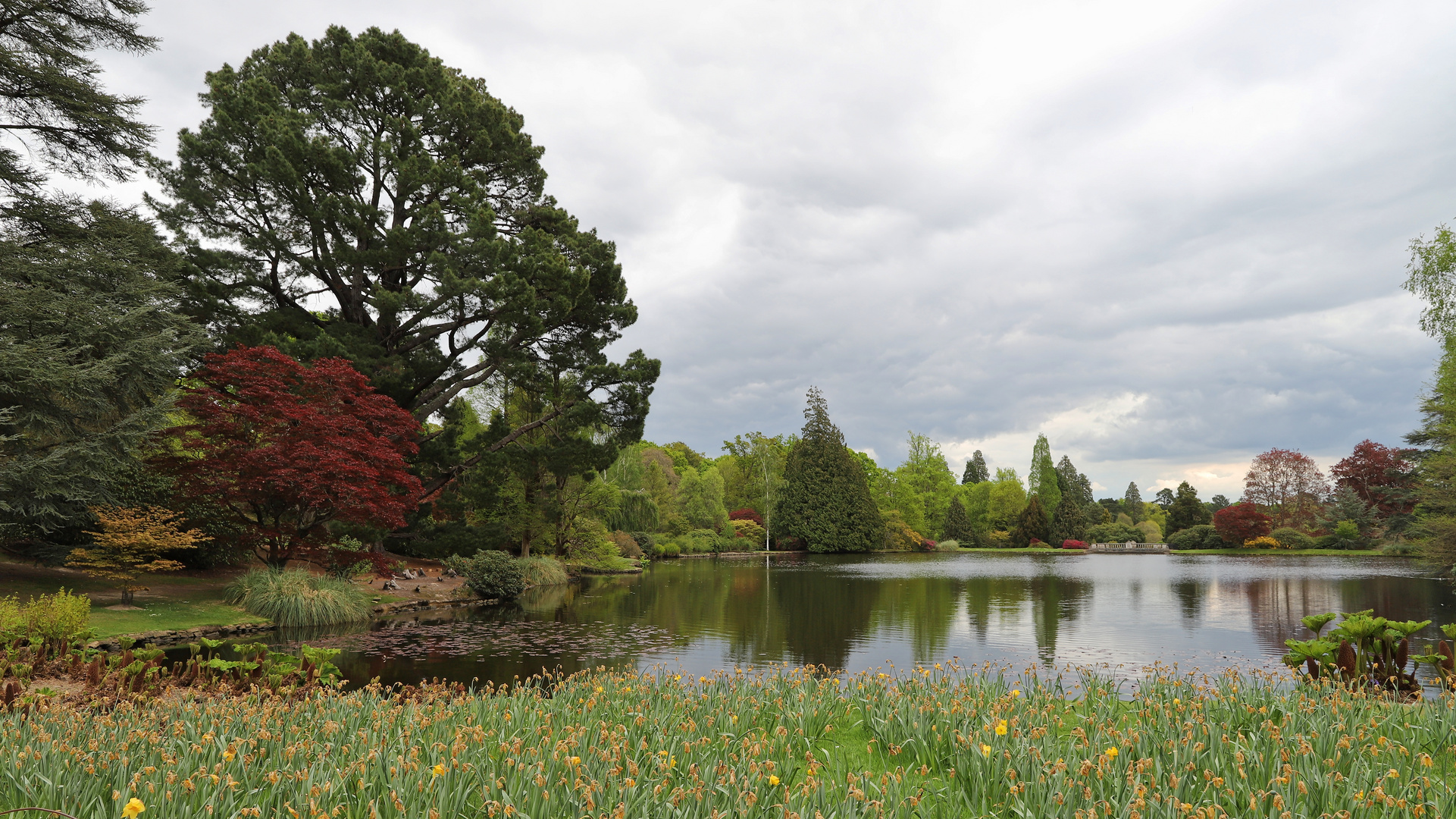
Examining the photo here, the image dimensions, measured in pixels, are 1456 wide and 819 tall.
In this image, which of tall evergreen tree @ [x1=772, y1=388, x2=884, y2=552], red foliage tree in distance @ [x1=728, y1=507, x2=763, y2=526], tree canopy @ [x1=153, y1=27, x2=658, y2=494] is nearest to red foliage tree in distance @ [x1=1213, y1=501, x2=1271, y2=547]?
tall evergreen tree @ [x1=772, y1=388, x2=884, y2=552]

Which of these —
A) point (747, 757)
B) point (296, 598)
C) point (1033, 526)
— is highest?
point (747, 757)

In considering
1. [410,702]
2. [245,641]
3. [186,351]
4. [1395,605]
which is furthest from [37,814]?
[1395,605]

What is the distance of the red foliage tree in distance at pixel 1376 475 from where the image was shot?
42375mm

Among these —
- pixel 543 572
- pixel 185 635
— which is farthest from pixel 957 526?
pixel 185 635

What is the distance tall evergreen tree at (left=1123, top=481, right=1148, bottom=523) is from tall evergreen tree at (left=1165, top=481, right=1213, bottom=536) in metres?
21.9

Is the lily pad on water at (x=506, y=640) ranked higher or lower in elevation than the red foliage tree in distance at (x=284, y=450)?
lower

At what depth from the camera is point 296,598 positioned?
45.2 feet

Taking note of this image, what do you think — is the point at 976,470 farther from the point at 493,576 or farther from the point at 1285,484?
the point at 493,576

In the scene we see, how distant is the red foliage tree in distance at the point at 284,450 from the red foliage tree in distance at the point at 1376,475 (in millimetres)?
51878

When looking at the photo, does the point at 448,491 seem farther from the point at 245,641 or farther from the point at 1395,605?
the point at 1395,605

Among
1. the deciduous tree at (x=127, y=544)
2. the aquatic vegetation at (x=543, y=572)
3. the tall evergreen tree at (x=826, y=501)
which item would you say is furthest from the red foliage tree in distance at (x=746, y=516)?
the deciduous tree at (x=127, y=544)

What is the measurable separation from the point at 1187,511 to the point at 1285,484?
7371 millimetres

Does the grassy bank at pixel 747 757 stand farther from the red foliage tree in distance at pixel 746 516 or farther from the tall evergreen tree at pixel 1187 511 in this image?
the tall evergreen tree at pixel 1187 511

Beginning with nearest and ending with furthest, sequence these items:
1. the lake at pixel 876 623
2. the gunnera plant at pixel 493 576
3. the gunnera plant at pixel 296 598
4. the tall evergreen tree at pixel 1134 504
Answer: the lake at pixel 876 623 < the gunnera plant at pixel 296 598 < the gunnera plant at pixel 493 576 < the tall evergreen tree at pixel 1134 504
